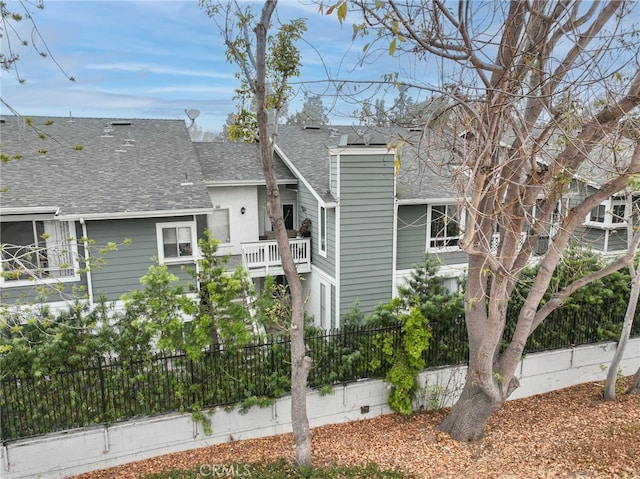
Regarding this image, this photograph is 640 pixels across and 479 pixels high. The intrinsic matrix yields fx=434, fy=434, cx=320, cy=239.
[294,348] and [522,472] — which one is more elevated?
[294,348]

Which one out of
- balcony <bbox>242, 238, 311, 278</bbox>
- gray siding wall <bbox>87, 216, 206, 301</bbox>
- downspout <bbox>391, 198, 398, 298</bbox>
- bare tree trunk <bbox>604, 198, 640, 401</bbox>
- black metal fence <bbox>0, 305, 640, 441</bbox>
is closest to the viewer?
black metal fence <bbox>0, 305, 640, 441</bbox>

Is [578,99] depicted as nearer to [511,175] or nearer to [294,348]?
[511,175]

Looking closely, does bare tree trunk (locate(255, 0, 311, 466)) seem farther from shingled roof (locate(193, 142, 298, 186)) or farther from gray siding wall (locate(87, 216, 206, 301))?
shingled roof (locate(193, 142, 298, 186))

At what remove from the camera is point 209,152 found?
50.0ft

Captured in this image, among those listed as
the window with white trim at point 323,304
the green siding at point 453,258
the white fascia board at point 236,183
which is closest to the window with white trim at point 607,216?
the green siding at point 453,258

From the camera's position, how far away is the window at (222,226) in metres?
14.2

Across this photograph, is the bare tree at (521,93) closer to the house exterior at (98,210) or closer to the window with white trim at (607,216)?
the house exterior at (98,210)

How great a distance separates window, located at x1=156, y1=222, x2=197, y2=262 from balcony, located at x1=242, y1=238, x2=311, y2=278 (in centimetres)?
183

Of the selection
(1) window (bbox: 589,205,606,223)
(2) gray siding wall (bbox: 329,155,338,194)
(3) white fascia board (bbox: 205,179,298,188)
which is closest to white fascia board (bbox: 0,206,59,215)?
(3) white fascia board (bbox: 205,179,298,188)

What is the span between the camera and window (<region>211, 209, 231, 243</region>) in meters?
14.2

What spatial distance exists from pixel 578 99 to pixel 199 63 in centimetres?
591

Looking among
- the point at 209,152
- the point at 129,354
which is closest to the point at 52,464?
the point at 129,354

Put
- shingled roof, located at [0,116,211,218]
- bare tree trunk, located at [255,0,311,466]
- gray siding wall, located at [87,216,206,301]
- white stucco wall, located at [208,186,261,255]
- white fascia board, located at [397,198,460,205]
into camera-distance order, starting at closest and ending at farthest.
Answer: bare tree trunk, located at [255,0,311,466]
shingled roof, located at [0,116,211,218]
gray siding wall, located at [87,216,206,301]
white fascia board, located at [397,198,460,205]
white stucco wall, located at [208,186,261,255]

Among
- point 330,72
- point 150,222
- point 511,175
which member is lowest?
point 150,222
